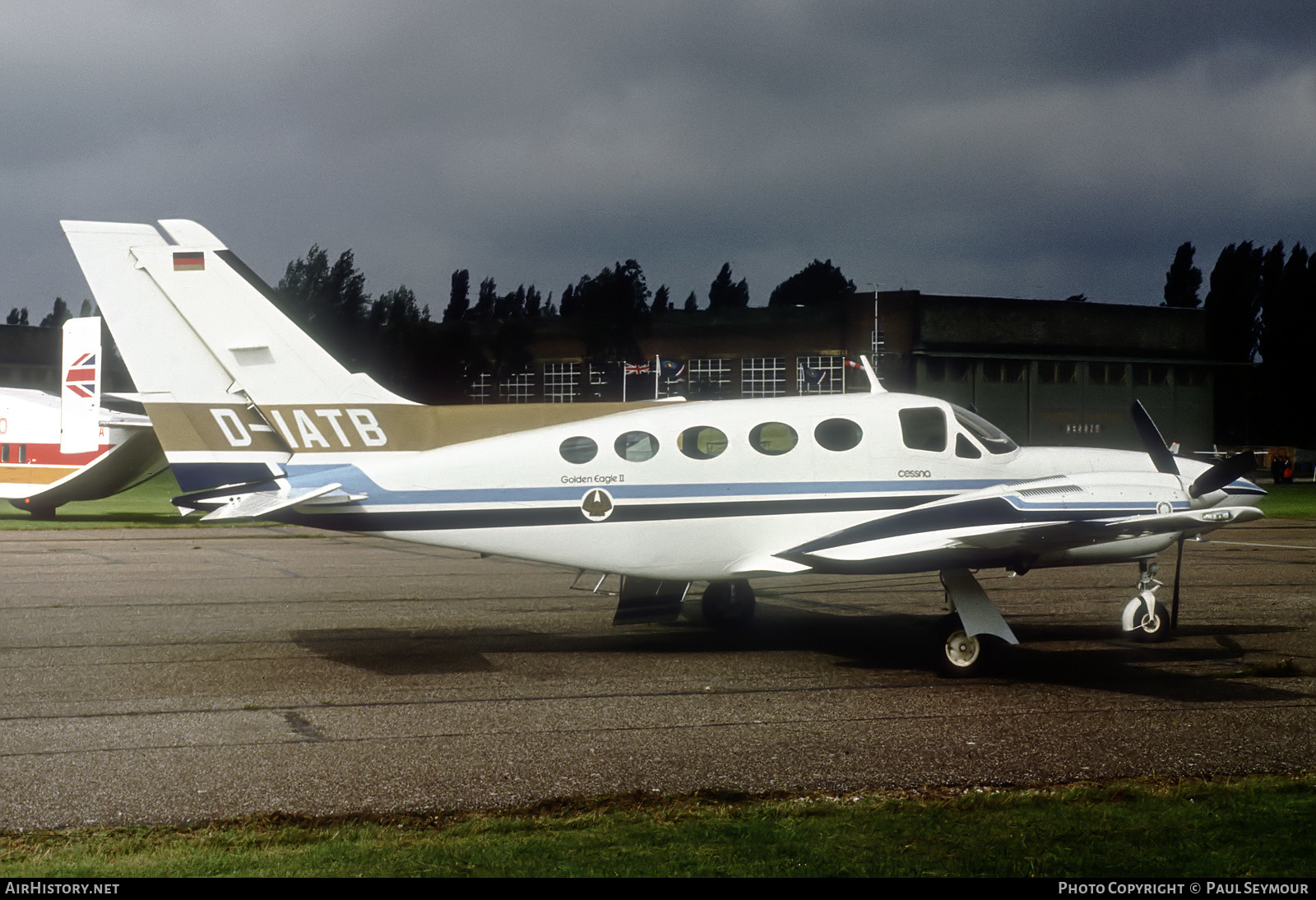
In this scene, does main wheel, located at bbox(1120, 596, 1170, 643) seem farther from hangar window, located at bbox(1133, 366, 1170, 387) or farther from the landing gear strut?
hangar window, located at bbox(1133, 366, 1170, 387)

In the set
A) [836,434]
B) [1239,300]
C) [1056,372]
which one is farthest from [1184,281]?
[836,434]

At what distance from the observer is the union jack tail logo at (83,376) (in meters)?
31.8

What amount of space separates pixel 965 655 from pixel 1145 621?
2.92 meters

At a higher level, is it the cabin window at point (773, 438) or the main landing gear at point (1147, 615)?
the cabin window at point (773, 438)

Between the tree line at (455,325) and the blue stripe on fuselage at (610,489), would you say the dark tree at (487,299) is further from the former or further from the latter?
the blue stripe on fuselage at (610,489)

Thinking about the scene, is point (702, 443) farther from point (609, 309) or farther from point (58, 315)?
point (58, 315)

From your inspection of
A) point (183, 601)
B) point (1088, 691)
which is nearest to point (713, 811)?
point (1088, 691)

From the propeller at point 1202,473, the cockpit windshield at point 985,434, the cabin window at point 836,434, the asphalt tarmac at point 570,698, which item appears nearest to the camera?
the asphalt tarmac at point 570,698

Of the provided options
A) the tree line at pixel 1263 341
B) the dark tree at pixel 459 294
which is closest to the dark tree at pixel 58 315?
the dark tree at pixel 459 294

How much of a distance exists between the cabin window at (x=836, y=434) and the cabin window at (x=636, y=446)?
1617mm

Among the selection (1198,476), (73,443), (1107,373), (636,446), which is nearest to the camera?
(636,446)

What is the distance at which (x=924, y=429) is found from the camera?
476 inches

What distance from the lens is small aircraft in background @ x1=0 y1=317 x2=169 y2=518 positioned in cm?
3197
